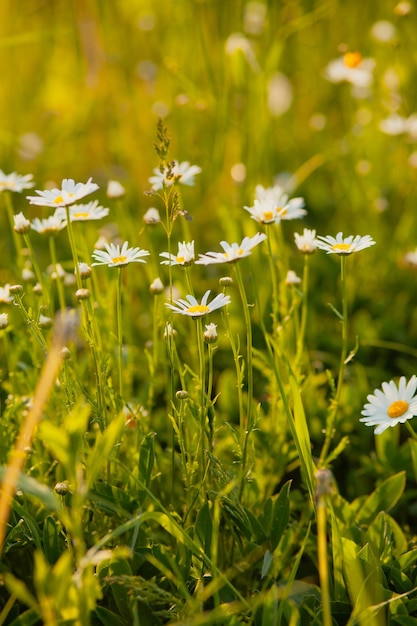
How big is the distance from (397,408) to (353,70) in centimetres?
138

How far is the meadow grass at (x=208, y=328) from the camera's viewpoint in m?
1.02

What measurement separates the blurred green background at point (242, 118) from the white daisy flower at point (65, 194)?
537mm

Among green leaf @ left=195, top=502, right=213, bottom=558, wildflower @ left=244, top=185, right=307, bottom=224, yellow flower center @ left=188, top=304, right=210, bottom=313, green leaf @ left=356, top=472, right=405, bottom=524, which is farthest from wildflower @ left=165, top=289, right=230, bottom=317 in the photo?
green leaf @ left=356, top=472, right=405, bottom=524

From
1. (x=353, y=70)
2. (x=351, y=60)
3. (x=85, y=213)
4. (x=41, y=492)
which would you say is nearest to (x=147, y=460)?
(x=41, y=492)

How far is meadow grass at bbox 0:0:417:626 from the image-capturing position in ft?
3.34

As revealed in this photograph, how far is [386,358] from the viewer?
1.81m

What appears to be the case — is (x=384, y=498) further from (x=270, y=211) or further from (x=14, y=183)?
(x=14, y=183)

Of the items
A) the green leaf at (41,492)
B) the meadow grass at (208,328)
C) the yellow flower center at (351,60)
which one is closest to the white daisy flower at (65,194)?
the meadow grass at (208,328)

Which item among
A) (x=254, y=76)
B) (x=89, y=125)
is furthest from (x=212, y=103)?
(x=89, y=125)

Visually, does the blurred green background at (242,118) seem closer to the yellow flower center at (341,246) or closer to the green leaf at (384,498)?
the green leaf at (384,498)

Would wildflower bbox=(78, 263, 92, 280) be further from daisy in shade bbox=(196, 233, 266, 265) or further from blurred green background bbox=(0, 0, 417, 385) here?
blurred green background bbox=(0, 0, 417, 385)

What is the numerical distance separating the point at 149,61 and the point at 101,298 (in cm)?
194

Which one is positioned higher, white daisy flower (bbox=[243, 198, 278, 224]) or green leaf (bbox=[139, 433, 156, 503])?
white daisy flower (bbox=[243, 198, 278, 224])

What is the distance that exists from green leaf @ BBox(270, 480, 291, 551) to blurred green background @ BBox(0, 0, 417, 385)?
0.62 m
